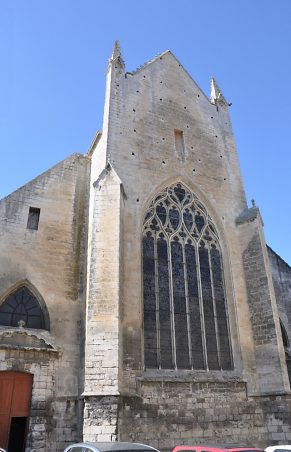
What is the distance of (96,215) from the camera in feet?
31.4

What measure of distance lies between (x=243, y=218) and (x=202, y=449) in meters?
8.18

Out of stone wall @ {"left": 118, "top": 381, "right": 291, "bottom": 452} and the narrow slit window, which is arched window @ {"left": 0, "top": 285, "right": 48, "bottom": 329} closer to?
stone wall @ {"left": 118, "top": 381, "right": 291, "bottom": 452}

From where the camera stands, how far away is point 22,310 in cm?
927

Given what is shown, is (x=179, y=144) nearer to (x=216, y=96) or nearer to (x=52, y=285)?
(x=216, y=96)

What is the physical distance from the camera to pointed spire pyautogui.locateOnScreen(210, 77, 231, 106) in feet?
49.4

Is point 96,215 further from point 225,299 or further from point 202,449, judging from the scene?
point 202,449

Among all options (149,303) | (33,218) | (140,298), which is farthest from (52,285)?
(149,303)

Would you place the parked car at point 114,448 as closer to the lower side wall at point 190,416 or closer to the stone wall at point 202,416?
the lower side wall at point 190,416

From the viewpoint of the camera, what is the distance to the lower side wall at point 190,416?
7559 mm

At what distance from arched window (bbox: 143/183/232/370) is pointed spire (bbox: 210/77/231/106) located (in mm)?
5045

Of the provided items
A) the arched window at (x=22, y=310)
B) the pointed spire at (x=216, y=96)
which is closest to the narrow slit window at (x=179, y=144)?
the pointed spire at (x=216, y=96)

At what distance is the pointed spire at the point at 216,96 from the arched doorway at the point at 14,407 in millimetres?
11696

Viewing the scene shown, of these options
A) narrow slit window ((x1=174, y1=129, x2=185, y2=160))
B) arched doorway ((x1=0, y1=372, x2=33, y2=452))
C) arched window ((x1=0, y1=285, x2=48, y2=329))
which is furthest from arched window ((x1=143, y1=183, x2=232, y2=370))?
arched doorway ((x1=0, y1=372, x2=33, y2=452))

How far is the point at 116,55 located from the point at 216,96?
433 centimetres
